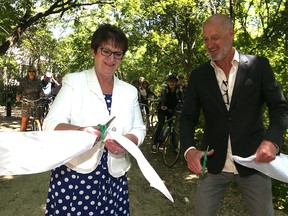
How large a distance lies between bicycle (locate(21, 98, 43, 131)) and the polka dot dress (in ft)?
22.1

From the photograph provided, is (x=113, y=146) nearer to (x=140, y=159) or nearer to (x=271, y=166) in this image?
(x=140, y=159)

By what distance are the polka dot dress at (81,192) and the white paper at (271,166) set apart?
3.06ft

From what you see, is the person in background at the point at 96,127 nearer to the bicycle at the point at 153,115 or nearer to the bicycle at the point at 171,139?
the bicycle at the point at 171,139

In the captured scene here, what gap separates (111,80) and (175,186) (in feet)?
13.2

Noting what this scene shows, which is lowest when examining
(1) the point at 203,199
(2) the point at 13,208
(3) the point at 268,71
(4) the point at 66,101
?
(2) the point at 13,208

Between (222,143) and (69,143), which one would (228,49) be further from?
(69,143)

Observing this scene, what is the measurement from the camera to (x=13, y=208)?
4.80 metres

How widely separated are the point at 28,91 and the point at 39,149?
706 centimetres

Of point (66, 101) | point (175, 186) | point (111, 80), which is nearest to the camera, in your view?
point (66, 101)

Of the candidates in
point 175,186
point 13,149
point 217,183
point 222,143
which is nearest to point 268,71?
point 222,143

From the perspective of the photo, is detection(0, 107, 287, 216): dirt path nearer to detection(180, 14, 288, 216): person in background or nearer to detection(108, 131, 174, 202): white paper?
detection(180, 14, 288, 216): person in background

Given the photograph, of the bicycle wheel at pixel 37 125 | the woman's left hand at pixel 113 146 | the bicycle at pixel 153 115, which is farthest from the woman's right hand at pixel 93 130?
the bicycle at pixel 153 115

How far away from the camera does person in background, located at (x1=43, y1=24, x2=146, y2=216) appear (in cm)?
224

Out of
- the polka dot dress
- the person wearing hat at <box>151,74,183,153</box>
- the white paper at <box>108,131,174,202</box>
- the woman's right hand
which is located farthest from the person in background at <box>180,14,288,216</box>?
the person wearing hat at <box>151,74,183,153</box>
